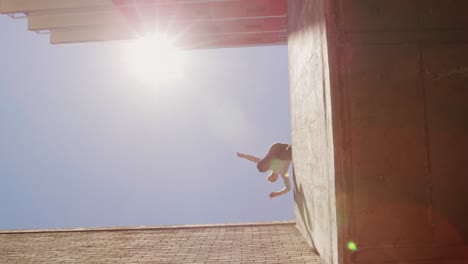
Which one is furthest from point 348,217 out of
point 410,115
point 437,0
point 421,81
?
point 437,0

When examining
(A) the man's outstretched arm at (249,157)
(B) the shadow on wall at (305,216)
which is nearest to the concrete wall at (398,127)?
(B) the shadow on wall at (305,216)

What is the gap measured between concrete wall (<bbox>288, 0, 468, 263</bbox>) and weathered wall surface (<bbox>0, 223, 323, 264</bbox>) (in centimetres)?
140

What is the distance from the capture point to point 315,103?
5523 millimetres

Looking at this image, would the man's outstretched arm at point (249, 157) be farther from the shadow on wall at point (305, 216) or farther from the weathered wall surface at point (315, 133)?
the weathered wall surface at point (315, 133)

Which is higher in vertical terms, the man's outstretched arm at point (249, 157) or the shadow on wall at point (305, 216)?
the man's outstretched arm at point (249, 157)

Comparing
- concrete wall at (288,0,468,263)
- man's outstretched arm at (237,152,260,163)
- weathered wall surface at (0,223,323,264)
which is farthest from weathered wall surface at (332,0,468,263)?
man's outstretched arm at (237,152,260,163)

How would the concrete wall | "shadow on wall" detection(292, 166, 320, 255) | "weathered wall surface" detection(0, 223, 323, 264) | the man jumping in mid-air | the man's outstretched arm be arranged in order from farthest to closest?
the man's outstretched arm
the man jumping in mid-air
"shadow on wall" detection(292, 166, 320, 255)
"weathered wall surface" detection(0, 223, 323, 264)
the concrete wall

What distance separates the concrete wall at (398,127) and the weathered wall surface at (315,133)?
0.34ft

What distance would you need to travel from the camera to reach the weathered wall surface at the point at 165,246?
237 inches

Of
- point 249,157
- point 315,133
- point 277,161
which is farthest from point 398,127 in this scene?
point 249,157

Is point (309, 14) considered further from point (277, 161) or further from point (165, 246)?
point (277, 161)

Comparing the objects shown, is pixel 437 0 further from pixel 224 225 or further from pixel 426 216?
pixel 224 225

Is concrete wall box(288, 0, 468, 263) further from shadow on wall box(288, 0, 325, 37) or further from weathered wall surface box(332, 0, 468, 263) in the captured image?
shadow on wall box(288, 0, 325, 37)

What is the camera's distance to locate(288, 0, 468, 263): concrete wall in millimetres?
4512
